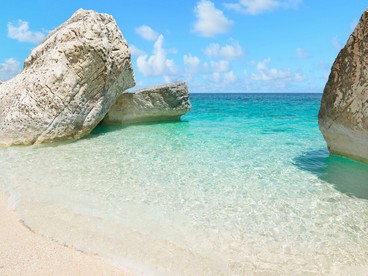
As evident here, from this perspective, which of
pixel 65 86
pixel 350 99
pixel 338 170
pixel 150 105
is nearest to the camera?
pixel 350 99

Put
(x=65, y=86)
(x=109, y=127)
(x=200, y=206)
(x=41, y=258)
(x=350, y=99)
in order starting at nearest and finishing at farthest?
(x=41, y=258)
(x=200, y=206)
(x=350, y=99)
(x=65, y=86)
(x=109, y=127)

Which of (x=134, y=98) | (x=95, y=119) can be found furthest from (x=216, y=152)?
(x=134, y=98)

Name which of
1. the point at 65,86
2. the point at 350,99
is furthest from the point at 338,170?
the point at 65,86

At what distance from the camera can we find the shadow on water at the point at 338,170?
20.0 feet

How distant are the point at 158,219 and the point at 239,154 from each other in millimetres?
4668

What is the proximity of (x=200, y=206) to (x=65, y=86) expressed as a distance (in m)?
6.69

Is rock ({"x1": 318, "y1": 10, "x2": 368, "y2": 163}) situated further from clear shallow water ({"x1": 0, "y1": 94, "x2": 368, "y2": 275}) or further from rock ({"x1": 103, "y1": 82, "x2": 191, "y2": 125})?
rock ({"x1": 103, "y1": 82, "x2": 191, "y2": 125})

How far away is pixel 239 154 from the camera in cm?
883

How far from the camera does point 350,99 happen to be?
21.2 feet

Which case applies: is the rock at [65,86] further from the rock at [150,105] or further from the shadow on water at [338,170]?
the shadow on water at [338,170]

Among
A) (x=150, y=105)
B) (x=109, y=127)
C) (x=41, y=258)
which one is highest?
(x=150, y=105)

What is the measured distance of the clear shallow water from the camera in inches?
146

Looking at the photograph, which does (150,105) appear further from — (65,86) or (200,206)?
(200,206)

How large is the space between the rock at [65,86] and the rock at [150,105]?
3932 millimetres
